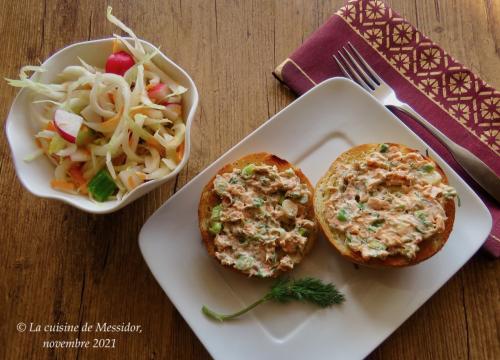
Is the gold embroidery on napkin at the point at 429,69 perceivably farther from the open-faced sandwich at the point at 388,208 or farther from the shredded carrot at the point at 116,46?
the shredded carrot at the point at 116,46

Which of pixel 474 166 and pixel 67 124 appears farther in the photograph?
pixel 474 166

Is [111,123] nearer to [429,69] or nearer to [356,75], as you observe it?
[356,75]

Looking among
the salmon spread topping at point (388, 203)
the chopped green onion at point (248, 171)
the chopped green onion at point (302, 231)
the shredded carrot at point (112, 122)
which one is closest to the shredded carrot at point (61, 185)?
the shredded carrot at point (112, 122)

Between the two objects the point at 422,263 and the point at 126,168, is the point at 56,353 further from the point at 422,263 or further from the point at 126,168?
the point at 422,263

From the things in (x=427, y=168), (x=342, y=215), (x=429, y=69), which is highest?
(x=429, y=69)

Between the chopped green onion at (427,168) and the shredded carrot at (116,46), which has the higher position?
the chopped green onion at (427,168)

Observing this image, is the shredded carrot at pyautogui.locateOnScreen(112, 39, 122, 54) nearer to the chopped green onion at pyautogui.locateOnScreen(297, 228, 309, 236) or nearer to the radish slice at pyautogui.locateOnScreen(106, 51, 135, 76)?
the radish slice at pyautogui.locateOnScreen(106, 51, 135, 76)

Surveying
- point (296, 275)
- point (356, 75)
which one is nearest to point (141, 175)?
point (296, 275)
